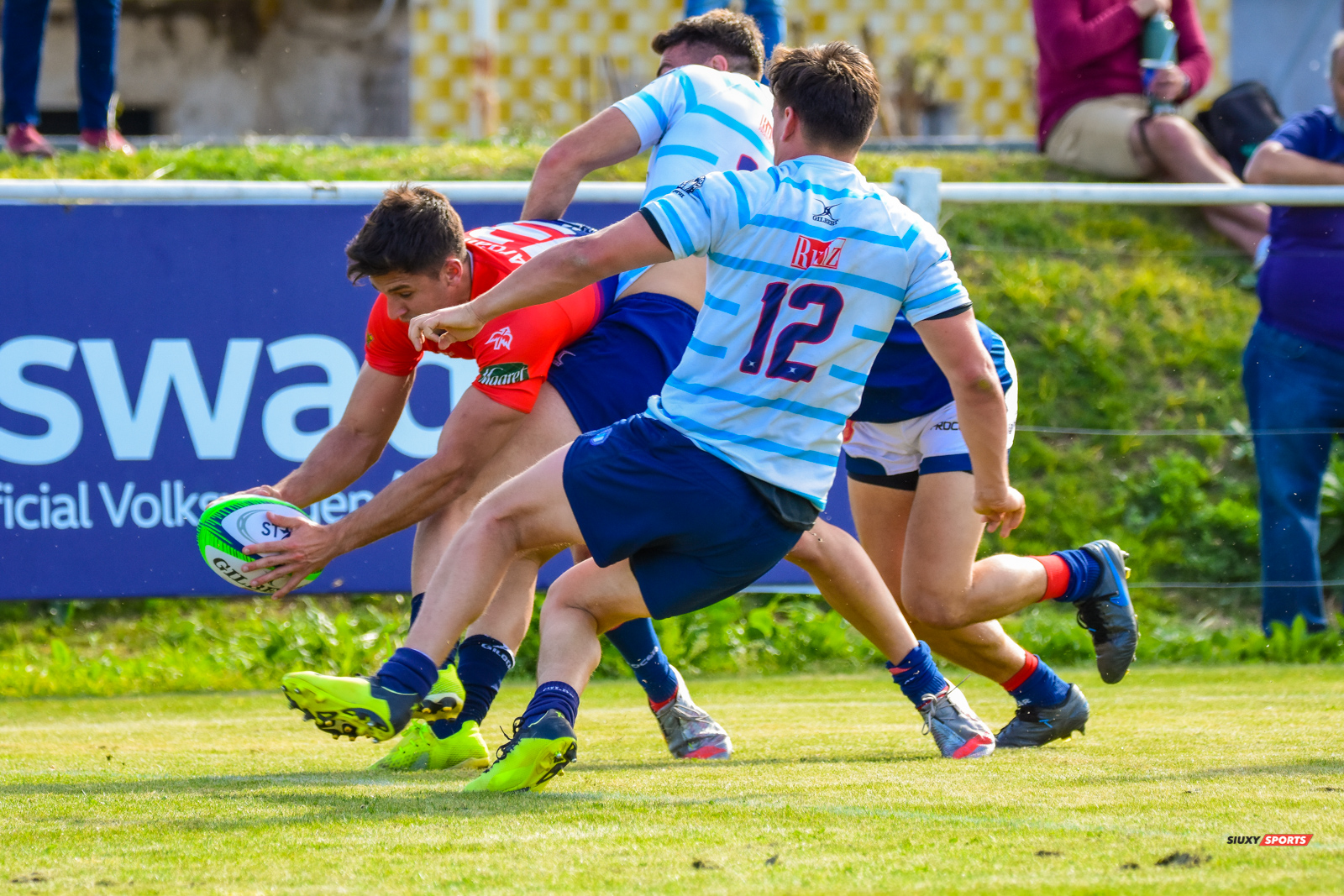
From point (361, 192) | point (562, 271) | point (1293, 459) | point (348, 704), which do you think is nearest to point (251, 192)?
point (361, 192)

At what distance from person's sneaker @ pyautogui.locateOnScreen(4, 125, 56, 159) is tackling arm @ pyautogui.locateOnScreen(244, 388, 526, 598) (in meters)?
5.45

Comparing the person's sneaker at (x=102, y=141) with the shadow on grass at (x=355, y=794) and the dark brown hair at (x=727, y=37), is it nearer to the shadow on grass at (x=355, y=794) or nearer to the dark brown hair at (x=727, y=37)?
the dark brown hair at (x=727, y=37)

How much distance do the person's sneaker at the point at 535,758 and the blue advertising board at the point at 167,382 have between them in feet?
10.5

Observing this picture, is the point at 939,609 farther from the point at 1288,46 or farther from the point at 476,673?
the point at 1288,46

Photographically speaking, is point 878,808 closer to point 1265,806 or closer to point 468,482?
point 1265,806

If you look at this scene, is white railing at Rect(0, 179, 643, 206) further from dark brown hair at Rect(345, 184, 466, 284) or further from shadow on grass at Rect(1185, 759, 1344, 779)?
A: shadow on grass at Rect(1185, 759, 1344, 779)

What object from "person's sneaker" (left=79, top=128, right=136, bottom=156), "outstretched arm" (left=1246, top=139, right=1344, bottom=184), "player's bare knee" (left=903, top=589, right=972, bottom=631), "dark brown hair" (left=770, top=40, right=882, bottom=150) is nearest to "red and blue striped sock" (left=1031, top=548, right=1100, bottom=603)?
"player's bare knee" (left=903, top=589, right=972, bottom=631)

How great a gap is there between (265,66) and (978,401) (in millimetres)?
13850

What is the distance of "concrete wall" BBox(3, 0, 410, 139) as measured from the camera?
16047 millimetres

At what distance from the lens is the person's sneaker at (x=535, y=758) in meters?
3.71

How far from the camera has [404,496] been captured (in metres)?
4.31

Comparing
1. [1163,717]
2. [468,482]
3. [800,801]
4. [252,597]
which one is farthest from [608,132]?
[252,597]

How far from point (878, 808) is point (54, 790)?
2.02 metres

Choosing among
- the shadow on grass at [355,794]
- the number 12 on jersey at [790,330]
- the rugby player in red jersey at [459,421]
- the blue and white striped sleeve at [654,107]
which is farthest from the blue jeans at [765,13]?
the shadow on grass at [355,794]
